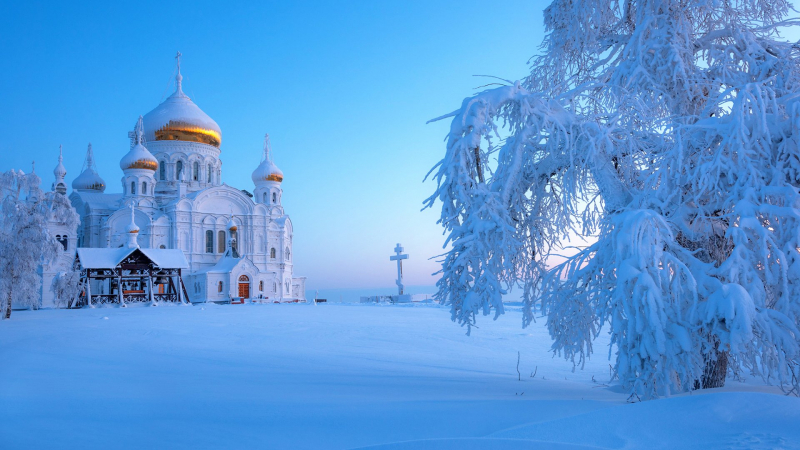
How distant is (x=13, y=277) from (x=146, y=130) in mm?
27523

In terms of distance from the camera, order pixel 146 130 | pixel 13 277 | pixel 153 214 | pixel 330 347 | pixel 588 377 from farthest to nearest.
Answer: pixel 146 130 → pixel 153 214 → pixel 13 277 → pixel 330 347 → pixel 588 377

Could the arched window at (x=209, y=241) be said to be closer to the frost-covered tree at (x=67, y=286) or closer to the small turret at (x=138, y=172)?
the small turret at (x=138, y=172)

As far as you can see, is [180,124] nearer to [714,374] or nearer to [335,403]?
[335,403]

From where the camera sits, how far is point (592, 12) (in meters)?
7.53

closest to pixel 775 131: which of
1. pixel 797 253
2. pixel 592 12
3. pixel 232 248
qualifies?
pixel 797 253

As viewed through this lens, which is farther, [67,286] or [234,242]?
[234,242]

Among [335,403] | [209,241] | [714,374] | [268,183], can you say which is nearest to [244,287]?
[209,241]

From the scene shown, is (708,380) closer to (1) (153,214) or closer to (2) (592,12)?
(2) (592,12)

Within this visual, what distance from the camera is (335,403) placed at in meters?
4.61

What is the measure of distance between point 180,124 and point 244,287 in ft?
50.8

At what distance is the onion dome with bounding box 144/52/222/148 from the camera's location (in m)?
43.5

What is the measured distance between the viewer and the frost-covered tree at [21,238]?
19.1m

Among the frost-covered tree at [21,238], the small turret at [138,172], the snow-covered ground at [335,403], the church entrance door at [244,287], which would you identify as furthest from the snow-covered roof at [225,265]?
the snow-covered ground at [335,403]

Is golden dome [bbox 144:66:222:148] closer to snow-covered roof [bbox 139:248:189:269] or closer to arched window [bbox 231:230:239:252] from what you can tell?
arched window [bbox 231:230:239:252]
